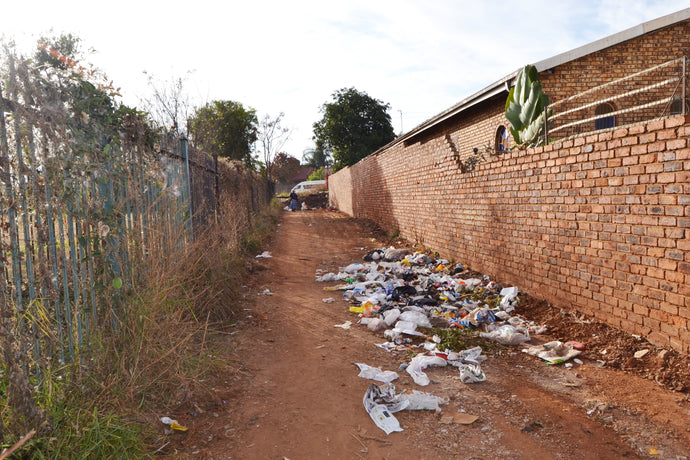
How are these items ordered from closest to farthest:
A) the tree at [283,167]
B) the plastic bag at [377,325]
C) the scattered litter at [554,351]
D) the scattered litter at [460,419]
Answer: the scattered litter at [460,419] → the scattered litter at [554,351] → the plastic bag at [377,325] → the tree at [283,167]

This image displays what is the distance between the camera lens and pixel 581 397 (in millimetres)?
3393

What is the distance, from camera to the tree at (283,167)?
45031 mm

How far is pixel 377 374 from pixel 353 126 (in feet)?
91.9

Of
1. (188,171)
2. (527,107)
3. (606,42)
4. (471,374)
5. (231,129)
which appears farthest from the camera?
(231,129)

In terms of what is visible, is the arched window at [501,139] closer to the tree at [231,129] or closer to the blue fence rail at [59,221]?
the blue fence rail at [59,221]

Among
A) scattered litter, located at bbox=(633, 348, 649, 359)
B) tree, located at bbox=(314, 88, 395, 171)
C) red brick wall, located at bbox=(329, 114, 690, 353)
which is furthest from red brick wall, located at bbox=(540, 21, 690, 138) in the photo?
tree, located at bbox=(314, 88, 395, 171)

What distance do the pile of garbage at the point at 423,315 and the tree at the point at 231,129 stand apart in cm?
1783

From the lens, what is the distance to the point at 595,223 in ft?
14.8

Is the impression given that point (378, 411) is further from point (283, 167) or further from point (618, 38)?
point (283, 167)

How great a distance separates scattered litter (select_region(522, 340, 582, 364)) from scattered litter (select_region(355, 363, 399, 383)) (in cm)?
148

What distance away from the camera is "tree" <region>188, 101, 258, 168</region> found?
24609 mm

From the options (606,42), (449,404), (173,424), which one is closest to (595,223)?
(449,404)

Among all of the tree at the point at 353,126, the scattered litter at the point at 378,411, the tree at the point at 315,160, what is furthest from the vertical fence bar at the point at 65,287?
the tree at the point at 315,160

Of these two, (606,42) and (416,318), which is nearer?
(416,318)
